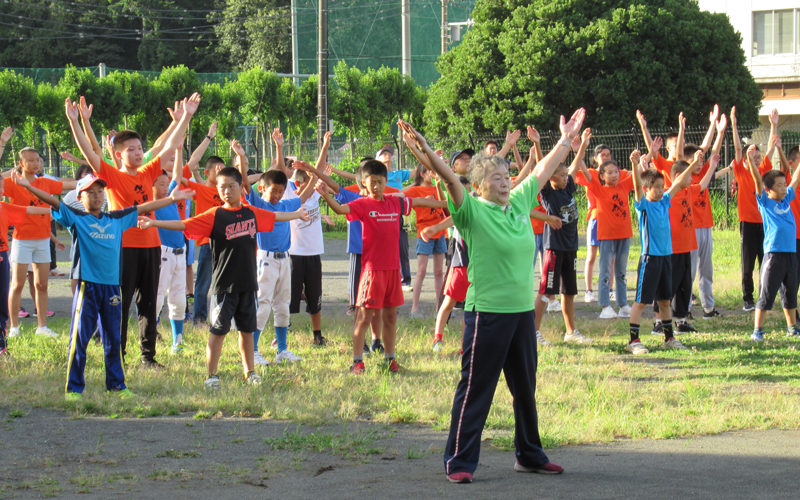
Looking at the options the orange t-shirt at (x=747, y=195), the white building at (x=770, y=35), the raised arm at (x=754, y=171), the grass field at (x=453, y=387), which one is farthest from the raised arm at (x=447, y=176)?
the white building at (x=770, y=35)

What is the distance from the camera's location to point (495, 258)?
177 inches

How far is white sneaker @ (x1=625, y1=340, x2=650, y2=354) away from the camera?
26.1ft

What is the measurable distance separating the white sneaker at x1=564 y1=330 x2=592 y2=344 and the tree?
14928 millimetres

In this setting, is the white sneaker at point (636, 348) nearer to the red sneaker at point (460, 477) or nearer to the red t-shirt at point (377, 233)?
the red t-shirt at point (377, 233)

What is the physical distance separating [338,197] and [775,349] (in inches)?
193

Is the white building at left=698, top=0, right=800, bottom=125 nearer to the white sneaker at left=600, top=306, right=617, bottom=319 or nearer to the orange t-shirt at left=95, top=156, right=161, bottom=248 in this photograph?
the white sneaker at left=600, top=306, right=617, bottom=319

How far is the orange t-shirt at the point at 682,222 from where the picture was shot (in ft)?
28.2

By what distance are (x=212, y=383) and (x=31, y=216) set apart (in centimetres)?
396

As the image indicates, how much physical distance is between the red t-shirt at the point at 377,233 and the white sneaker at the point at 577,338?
2549mm

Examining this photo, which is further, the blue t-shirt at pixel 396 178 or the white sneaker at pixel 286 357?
the blue t-shirt at pixel 396 178

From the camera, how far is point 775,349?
7.95 metres

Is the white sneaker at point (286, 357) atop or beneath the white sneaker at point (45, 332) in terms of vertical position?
beneath

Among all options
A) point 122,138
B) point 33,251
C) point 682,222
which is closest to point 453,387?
point 682,222

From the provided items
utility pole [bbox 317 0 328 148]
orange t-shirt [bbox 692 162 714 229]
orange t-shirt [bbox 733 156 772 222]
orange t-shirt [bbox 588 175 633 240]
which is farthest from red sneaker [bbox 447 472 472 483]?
utility pole [bbox 317 0 328 148]
